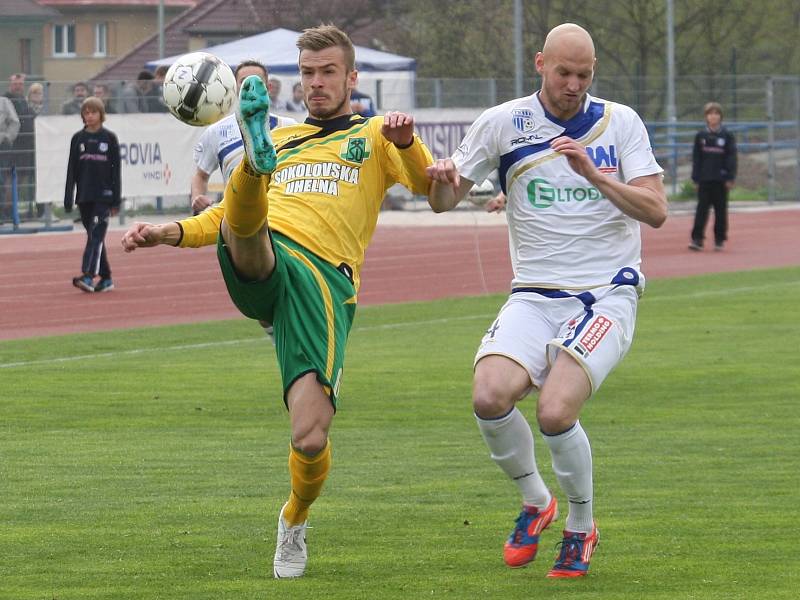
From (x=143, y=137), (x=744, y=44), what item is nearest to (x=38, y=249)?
(x=143, y=137)

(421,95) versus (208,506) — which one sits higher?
(421,95)

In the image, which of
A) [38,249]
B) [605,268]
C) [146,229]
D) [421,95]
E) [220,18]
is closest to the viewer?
[146,229]

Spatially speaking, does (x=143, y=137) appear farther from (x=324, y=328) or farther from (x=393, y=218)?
(x=324, y=328)

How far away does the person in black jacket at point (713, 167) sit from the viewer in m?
24.6

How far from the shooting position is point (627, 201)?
628cm

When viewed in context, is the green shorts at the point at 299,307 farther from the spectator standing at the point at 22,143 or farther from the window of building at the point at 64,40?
the window of building at the point at 64,40

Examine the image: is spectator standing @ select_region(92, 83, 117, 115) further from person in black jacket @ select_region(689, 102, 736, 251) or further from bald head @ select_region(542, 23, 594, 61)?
bald head @ select_region(542, 23, 594, 61)

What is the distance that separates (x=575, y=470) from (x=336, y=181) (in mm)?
1458

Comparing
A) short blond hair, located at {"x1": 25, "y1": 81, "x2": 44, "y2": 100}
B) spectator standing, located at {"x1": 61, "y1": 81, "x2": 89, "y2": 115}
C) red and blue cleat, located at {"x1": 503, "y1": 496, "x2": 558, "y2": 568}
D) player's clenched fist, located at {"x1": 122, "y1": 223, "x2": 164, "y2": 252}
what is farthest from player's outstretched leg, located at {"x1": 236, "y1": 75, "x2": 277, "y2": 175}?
spectator standing, located at {"x1": 61, "y1": 81, "x2": 89, "y2": 115}

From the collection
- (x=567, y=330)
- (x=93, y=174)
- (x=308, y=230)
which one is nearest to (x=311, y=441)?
(x=308, y=230)

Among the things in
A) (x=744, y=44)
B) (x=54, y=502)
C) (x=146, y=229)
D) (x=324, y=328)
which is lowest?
(x=54, y=502)

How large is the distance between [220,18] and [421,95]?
85.8ft

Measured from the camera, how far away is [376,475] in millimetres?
8625

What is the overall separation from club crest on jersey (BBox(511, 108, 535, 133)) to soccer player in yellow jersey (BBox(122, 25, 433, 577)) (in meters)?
0.42
